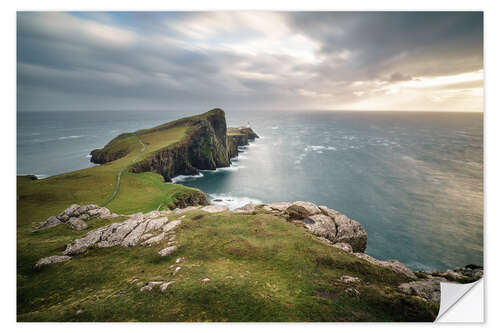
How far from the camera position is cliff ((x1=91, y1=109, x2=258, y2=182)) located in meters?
58.6

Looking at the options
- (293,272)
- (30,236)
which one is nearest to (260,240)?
(293,272)

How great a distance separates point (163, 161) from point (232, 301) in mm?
57496

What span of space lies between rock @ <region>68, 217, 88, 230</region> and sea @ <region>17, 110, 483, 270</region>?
4.77 metres

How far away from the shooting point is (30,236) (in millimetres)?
13742

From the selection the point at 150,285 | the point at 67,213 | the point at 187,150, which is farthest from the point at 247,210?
the point at 187,150

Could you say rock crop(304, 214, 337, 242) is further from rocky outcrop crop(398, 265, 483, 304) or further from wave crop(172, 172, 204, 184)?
wave crop(172, 172, 204, 184)

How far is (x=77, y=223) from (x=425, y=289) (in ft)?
79.3

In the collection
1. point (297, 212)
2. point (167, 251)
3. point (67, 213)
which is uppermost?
point (67, 213)

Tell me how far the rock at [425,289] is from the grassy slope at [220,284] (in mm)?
578

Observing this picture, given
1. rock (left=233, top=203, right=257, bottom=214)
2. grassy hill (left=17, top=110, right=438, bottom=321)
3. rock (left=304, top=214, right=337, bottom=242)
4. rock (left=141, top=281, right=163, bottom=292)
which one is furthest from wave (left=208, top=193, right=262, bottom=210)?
rock (left=141, top=281, right=163, bottom=292)

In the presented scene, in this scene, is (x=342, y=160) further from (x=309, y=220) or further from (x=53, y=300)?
(x=53, y=300)

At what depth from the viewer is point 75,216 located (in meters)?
17.6

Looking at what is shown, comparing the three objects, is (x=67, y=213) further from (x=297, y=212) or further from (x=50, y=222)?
(x=297, y=212)
